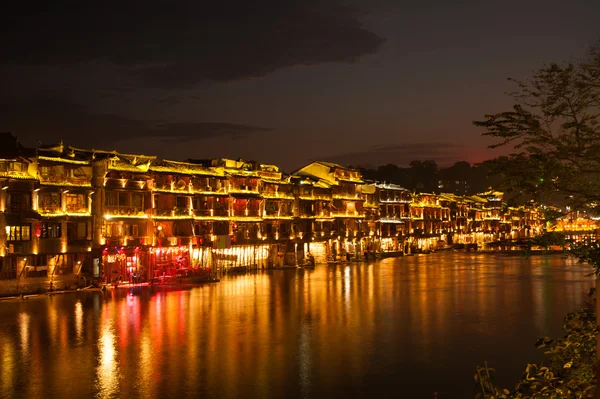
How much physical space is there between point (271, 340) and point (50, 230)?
90.4 ft

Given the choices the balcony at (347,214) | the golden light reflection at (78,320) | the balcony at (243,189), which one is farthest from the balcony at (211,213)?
the balcony at (347,214)

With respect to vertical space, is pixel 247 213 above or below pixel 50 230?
above

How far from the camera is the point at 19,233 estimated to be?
147 feet

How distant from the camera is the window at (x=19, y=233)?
4425cm

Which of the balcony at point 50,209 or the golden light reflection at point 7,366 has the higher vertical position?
the balcony at point 50,209

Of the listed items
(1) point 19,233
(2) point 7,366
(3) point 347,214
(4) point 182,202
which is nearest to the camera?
(2) point 7,366

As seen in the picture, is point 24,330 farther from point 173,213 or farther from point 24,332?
point 173,213

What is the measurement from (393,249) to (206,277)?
65.6 metres

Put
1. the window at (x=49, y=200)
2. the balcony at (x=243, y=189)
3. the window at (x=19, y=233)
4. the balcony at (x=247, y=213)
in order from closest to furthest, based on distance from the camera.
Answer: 1. the window at (x=19, y=233)
2. the window at (x=49, y=200)
3. the balcony at (x=243, y=189)
4. the balcony at (x=247, y=213)

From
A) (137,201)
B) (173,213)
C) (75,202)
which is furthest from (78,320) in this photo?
(173,213)

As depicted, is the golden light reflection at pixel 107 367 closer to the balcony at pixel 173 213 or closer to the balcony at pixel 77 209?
the balcony at pixel 77 209

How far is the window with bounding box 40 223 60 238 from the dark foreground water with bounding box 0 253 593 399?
18.6ft

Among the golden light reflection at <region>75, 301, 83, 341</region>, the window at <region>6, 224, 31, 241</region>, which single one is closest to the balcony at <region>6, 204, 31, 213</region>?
the window at <region>6, 224, 31, 241</region>

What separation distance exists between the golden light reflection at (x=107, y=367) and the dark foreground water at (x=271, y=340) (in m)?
0.07
